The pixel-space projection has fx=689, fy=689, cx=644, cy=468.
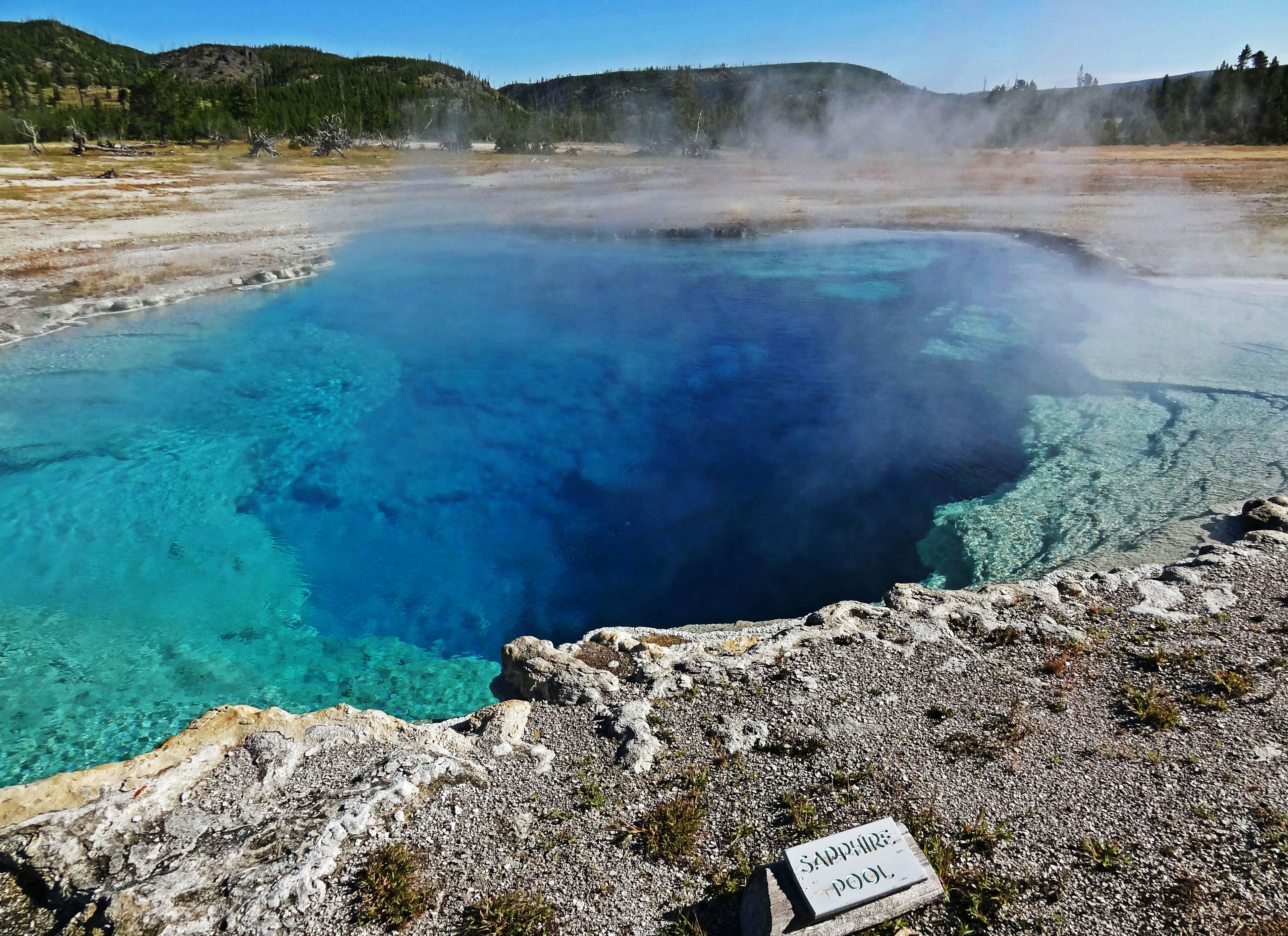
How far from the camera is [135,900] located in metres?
3.15

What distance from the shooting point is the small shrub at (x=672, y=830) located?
3.41 meters

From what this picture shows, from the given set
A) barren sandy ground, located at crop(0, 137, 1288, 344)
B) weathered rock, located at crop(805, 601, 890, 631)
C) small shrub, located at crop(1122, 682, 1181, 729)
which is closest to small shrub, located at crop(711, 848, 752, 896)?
weathered rock, located at crop(805, 601, 890, 631)

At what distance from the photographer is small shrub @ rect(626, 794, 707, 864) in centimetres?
341

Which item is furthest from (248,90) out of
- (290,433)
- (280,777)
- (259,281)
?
(280,777)

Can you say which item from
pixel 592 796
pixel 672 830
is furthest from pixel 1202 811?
pixel 592 796

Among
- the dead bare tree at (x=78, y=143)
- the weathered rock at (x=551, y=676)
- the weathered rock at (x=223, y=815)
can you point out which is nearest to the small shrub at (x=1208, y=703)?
the weathered rock at (x=551, y=676)

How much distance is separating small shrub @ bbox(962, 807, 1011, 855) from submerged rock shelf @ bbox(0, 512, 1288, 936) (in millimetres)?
13

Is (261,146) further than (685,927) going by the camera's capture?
Yes

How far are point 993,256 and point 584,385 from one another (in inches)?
529

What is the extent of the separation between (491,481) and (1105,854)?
7603mm

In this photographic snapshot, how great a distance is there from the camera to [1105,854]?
3324 mm

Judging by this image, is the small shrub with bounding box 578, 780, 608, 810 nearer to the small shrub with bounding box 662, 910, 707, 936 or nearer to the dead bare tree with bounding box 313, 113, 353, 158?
the small shrub with bounding box 662, 910, 707, 936

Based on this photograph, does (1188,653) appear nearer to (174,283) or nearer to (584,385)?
(584,385)

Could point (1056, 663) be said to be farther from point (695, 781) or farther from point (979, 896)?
point (695, 781)
